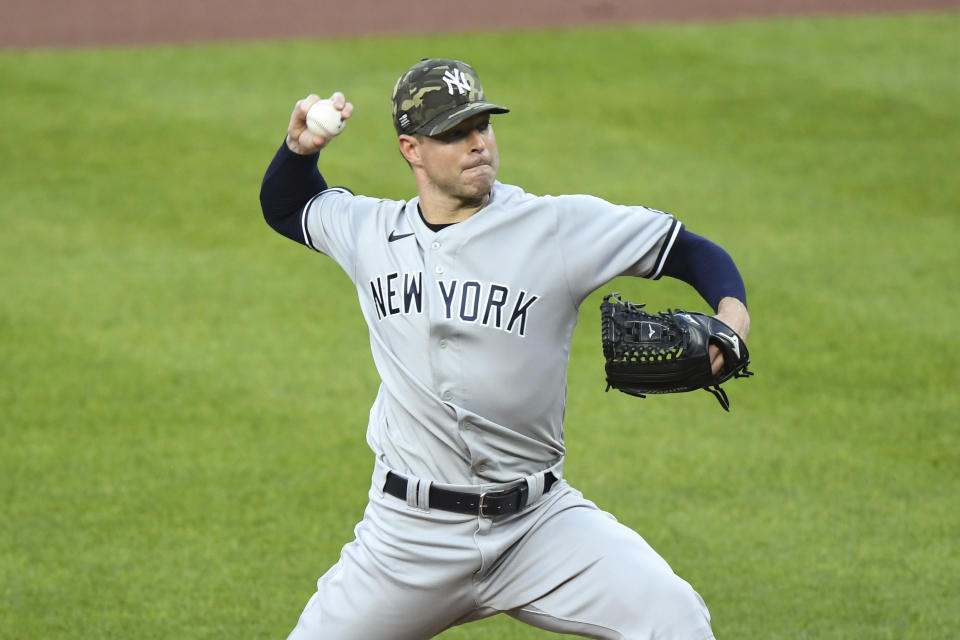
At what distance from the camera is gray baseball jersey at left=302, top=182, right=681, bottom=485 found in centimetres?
354

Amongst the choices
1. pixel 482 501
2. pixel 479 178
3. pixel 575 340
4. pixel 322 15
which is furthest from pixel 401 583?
pixel 322 15

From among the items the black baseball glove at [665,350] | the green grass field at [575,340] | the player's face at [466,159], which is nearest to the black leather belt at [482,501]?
the black baseball glove at [665,350]

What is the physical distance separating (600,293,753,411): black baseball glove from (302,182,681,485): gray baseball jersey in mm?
151

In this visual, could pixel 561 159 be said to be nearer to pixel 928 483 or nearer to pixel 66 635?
pixel 928 483

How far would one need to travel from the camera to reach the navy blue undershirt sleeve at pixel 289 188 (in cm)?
396

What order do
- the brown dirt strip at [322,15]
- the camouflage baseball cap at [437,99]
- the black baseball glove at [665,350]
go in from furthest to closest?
the brown dirt strip at [322,15]
the camouflage baseball cap at [437,99]
the black baseball glove at [665,350]

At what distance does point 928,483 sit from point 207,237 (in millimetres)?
4929

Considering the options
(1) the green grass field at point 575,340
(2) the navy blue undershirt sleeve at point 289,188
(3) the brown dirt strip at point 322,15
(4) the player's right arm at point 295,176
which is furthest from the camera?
(3) the brown dirt strip at point 322,15

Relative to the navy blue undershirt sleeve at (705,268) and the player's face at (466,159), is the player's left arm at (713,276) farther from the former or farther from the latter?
the player's face at (466,159)

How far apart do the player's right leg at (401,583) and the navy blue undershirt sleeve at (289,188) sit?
93cm

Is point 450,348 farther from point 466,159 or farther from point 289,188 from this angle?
point 289,188

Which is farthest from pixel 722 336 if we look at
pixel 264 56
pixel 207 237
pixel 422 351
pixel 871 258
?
pixel 264 56

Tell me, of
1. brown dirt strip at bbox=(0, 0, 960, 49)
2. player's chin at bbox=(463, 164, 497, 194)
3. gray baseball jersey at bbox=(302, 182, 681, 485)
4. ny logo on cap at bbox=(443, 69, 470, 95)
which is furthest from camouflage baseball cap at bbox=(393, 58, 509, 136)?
brown dirt strip at bbox=(0, 0, 960, 49)

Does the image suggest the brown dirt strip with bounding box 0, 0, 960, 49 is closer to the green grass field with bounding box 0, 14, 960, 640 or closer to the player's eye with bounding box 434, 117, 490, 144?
the green grass field with bounding box 0, 14, 960, 640
